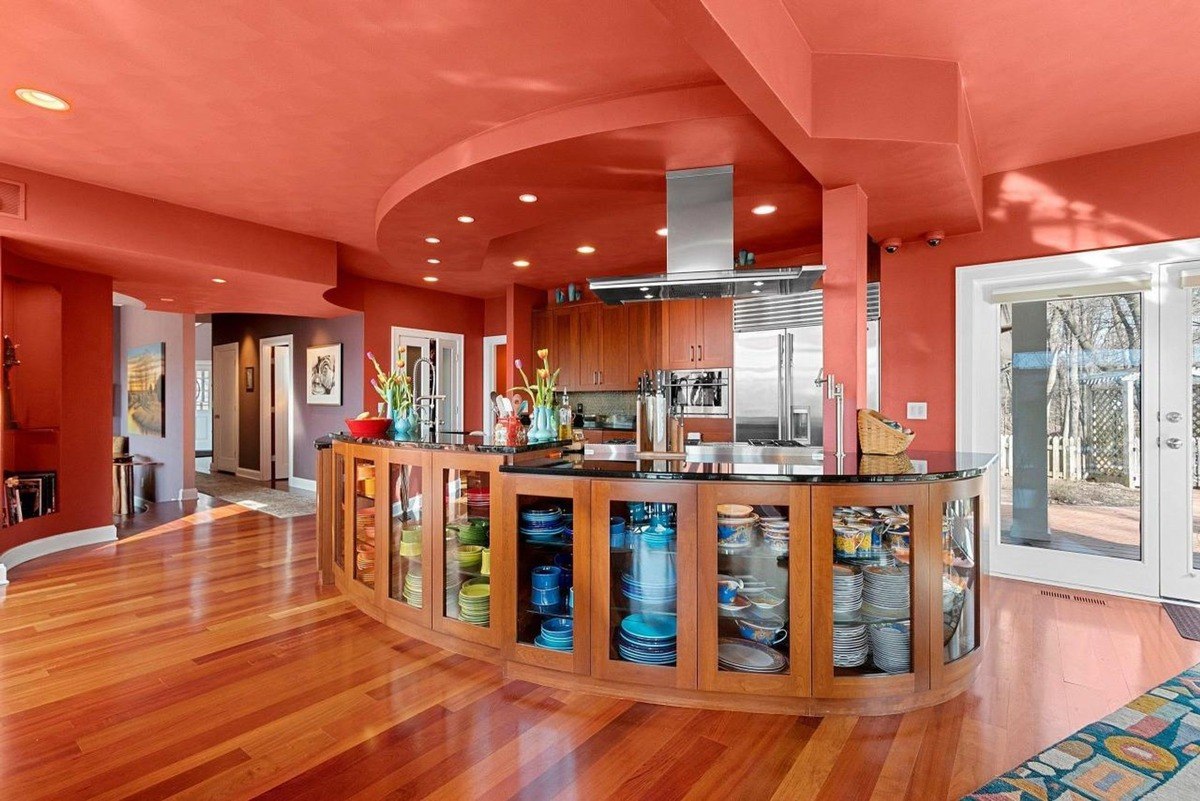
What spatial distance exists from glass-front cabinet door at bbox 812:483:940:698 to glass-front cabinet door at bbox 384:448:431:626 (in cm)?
171

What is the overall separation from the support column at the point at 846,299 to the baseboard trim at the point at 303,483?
6.37 meters

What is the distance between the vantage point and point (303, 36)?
2.27 m

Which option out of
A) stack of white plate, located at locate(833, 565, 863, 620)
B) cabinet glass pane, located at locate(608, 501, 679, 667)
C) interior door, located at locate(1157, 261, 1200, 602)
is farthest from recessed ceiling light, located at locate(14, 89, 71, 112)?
interior door, located at locate(1157, 261, 1200, 602)

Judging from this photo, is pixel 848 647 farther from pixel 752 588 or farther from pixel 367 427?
pixel 367 427

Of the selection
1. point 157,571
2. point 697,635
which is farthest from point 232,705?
point 157,571

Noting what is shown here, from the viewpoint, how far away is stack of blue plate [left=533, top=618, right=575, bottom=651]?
233 cm

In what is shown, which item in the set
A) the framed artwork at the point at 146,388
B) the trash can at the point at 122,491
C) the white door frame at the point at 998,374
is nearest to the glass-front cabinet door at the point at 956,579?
the white door frame at the point at 998,374

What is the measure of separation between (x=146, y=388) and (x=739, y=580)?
7.88 meters

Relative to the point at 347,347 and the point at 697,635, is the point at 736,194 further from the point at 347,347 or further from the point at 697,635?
the point at 347,347

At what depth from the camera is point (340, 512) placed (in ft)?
11.2

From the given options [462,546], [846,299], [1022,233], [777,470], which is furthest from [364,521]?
[1022,233]

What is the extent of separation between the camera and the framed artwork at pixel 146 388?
22.9 feet

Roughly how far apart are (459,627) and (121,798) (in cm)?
118

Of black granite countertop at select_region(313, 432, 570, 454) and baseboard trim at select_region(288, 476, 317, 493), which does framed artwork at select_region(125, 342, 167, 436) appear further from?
black granite countertop at select_region(313, 432, 570, 454)
